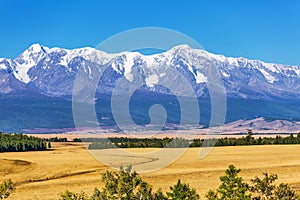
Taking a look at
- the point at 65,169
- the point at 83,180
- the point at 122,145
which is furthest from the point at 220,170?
the point at 122,145

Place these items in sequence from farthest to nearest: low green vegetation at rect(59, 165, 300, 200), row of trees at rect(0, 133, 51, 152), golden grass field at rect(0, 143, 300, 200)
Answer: row of trees at rect(0, 133, 51, 152)
golden grass field at rect(0, 143, 300, 200)
low green vegetation at rect(59, 165, 300, 200)

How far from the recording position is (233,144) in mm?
143500

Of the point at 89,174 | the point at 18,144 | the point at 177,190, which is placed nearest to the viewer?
the point at 177,190

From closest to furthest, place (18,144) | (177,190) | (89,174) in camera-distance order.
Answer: (177,190) → (89,174) → (18,144)

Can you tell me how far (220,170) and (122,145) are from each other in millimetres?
63075

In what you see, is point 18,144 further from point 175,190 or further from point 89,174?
point 175,190

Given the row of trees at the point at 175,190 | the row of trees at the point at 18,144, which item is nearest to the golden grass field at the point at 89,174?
the row of trees at the point at 175,190

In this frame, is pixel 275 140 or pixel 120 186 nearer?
pixel 120 186

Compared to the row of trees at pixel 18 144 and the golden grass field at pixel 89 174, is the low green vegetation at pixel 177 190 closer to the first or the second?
the golden grass field at pixel 89 174

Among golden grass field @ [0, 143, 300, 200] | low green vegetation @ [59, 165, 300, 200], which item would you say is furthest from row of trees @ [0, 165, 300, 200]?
golden grass field @ [0, 143, 300, 200]

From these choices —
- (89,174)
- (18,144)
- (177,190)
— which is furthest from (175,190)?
(18,144)

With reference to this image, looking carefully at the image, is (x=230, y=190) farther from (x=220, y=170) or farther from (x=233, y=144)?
(x=233, y=144)

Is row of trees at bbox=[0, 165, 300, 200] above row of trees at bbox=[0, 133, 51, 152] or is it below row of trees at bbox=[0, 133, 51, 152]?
below

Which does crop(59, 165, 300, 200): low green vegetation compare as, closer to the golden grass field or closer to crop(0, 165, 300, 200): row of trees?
crop(0, 165, 300, 200): row of trees
